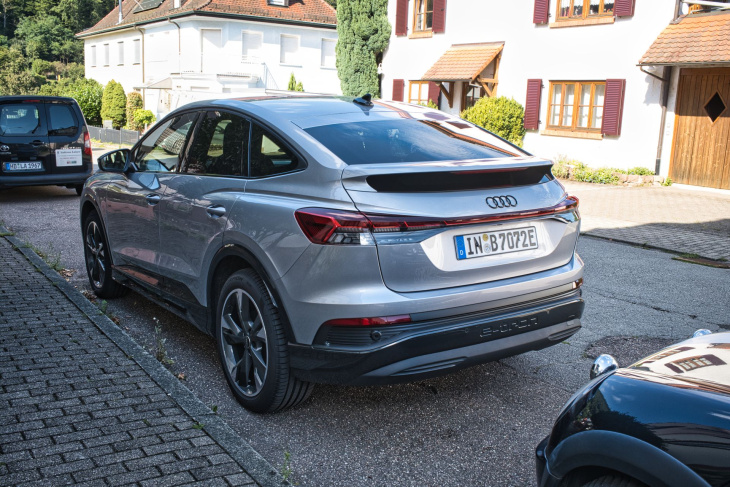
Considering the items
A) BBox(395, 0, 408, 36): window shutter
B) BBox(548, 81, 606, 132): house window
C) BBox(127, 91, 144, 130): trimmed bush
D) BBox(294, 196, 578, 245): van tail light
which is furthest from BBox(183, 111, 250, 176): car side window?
BBox(127, 91, 144, 130): trimmed bush

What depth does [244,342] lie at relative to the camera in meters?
4.04

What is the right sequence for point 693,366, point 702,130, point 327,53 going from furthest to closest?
point 327,53, point 702,130, point 693,366

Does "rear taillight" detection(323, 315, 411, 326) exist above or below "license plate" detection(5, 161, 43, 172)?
above

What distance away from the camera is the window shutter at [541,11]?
2025 centimetres

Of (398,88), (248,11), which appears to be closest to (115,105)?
(248,11)

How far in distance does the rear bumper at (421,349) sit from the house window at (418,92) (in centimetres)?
2219

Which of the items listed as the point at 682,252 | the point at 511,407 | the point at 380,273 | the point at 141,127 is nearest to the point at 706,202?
the point at 682,252

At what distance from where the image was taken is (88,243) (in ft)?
21.5

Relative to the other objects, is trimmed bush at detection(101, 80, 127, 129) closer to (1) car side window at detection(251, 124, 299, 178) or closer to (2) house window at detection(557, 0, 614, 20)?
(2) house window at detection(557, 0, 614, 20)

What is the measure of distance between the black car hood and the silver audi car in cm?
112

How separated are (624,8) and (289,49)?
2628 centimetres

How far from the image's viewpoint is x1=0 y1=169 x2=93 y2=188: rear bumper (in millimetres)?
12633

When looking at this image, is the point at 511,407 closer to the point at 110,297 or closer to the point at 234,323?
the point at 234,323

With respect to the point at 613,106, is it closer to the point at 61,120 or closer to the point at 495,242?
the point at 61,120
